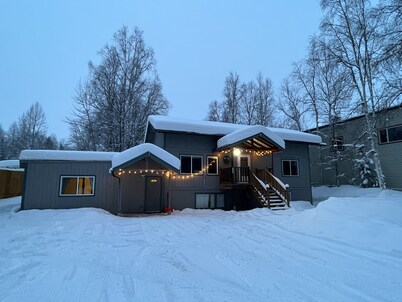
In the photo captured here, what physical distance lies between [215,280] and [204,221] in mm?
6210

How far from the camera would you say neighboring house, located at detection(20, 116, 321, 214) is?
12.5m

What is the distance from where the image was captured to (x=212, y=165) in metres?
15.3

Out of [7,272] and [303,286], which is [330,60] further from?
[7,272]

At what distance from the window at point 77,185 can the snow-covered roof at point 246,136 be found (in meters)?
7.32

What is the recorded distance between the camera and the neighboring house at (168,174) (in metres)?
12.5

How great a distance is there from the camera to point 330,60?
55.1 ft

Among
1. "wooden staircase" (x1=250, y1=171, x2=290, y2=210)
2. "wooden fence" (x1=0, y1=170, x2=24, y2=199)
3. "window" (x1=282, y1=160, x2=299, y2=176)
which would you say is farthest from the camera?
"wooden fence" (x1=0, y1=170, x2=24, y2=199)

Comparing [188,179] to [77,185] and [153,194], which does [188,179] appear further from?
[77,185]

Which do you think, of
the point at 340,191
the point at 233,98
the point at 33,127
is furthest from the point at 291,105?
the point at 33,127

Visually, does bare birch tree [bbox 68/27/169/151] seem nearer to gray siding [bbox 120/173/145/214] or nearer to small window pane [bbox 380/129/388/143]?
gray siding [bbox 120/173/145/214]

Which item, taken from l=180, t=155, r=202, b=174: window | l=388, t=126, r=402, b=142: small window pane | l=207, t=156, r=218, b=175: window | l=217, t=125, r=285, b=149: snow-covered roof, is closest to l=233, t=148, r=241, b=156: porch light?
l=207, t=156, r=218, b=175: window

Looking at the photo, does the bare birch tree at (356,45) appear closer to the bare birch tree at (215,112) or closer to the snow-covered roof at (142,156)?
the snow-covered roof at (142,156)

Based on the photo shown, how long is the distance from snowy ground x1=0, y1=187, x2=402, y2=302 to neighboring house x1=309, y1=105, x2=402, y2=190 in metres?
12.0

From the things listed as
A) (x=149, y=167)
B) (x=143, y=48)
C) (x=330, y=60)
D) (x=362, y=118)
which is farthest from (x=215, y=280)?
(x=143, y=48)
